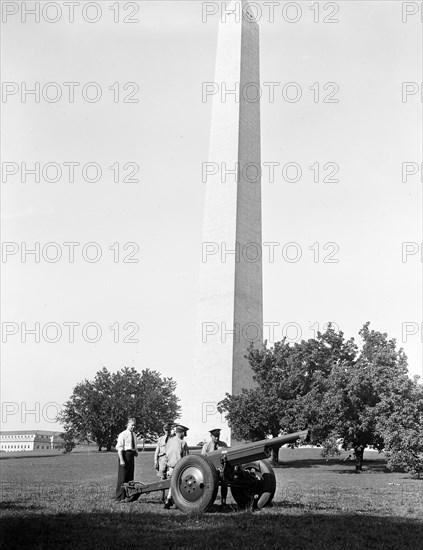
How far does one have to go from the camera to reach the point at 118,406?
167 ft

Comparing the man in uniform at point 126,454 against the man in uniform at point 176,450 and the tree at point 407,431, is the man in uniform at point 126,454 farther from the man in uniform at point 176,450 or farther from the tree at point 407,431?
the tree at point 407,431

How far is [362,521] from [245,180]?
32242 mm

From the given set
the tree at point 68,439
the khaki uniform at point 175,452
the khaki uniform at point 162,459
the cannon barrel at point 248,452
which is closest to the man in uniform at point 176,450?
the khaki uniform at point 175,452

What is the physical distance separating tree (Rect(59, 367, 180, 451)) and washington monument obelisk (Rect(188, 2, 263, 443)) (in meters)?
10.3

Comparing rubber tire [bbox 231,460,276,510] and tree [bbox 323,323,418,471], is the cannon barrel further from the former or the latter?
tree [bbox 323,323,418,471]

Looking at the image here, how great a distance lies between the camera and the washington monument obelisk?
39156mm

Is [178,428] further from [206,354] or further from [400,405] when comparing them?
[206,354]

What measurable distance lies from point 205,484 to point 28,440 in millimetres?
99755

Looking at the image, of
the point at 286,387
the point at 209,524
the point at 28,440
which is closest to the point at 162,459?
the point at 209,524

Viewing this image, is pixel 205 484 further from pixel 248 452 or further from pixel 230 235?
pixel 230 235

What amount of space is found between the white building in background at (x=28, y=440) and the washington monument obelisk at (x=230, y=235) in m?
66.1

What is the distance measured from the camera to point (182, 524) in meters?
9.17

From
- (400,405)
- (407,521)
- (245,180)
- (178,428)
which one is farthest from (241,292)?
(407,521)

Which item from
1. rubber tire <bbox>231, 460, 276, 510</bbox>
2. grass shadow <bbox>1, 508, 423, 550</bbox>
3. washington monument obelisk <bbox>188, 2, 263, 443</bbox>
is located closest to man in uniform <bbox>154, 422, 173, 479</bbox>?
rubber tire <bbox>231, 460, 276, 510</bbox>
